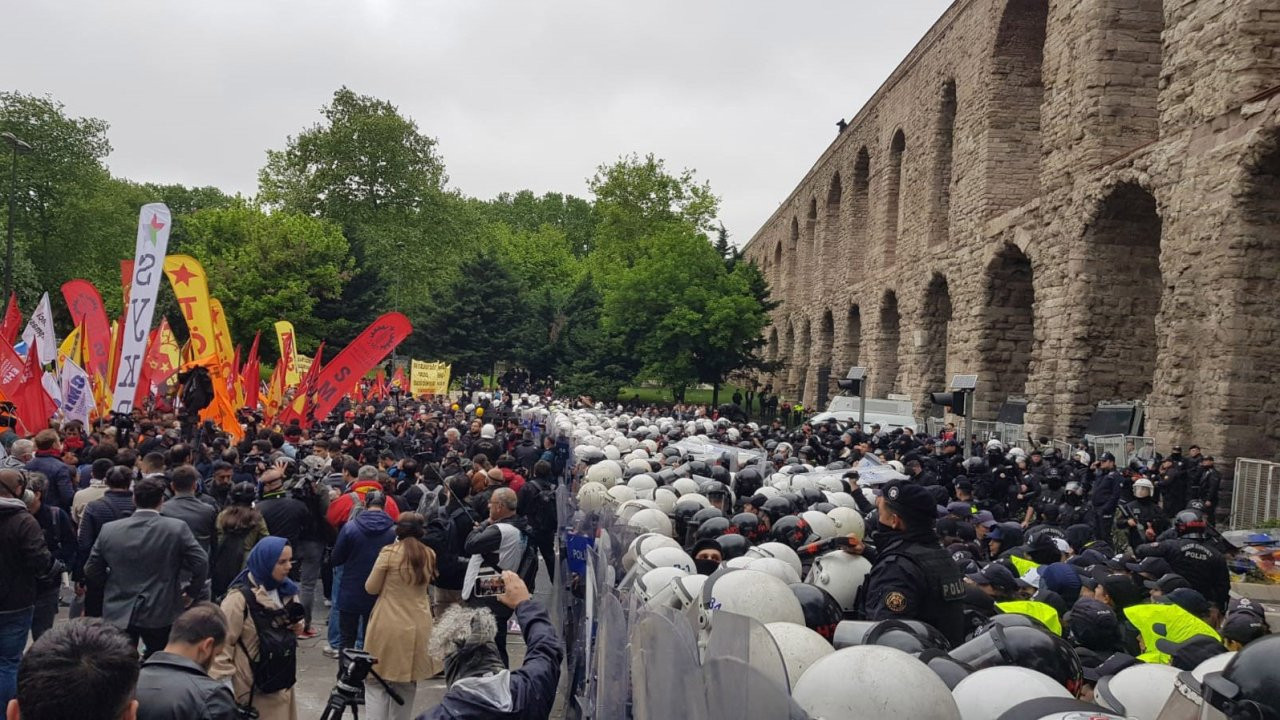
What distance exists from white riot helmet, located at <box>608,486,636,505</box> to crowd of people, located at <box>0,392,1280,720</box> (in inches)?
1.3

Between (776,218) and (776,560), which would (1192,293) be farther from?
(776,218)

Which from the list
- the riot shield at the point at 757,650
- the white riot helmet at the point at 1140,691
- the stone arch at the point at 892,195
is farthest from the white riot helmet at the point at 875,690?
the stone arch at the point at 892,195

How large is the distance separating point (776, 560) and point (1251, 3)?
12808 millimetres

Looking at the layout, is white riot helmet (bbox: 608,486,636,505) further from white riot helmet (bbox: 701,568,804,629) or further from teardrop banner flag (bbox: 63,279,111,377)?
teardrop banner flag (bbox: 63,279,111,377)

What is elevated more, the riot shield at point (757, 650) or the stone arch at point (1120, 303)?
the stone arch at point (1120, 303)

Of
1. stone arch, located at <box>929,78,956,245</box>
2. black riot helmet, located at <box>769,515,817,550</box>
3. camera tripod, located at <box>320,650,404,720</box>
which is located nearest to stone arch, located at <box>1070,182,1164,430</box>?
stone arch, located at <box>929,78,956,245</box>

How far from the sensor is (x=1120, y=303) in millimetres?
18703

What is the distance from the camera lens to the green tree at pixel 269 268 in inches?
1695

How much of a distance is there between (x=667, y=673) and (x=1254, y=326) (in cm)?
1390

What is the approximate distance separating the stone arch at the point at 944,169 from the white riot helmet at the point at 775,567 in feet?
79.3

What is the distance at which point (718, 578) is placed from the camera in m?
4.49

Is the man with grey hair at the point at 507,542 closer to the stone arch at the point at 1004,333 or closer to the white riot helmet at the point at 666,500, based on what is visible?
the white riot helmet at the point at 666,500

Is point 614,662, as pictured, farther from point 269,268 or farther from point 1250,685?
point 269,268

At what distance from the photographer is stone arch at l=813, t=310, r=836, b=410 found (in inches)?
1654
